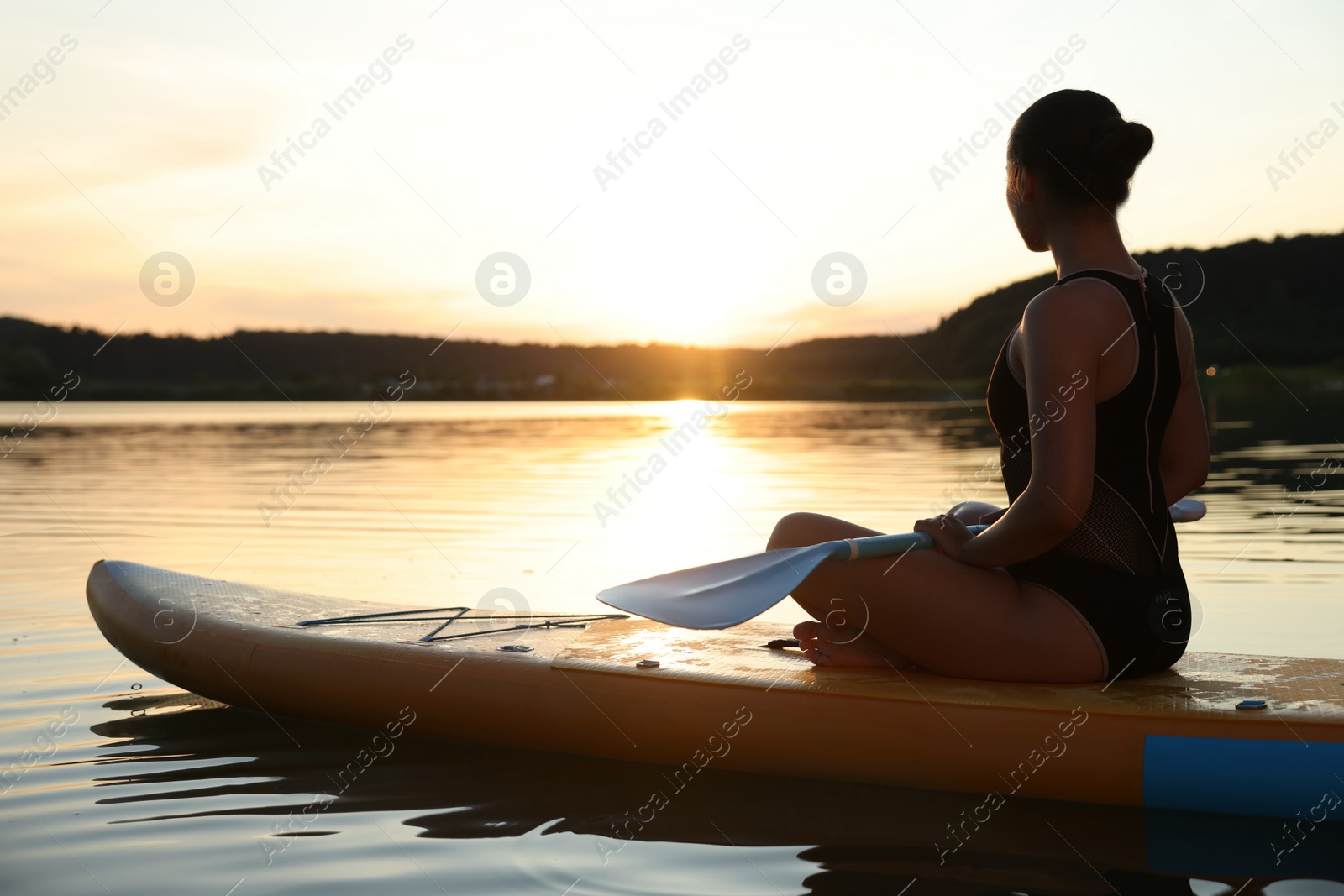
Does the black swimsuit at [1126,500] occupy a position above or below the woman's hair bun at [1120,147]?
below

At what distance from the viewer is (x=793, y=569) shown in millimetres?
2574

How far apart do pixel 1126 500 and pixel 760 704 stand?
42.3 inches

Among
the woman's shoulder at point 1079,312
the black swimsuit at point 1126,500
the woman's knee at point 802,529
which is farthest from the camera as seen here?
the woman's knee at point 802,529

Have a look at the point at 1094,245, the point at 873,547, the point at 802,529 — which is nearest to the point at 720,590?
the point at 802,529

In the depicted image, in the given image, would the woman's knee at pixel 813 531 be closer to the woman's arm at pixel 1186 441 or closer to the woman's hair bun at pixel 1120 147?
the woman's arm at pixel 1186 441

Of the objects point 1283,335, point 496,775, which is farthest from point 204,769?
point 1283,335

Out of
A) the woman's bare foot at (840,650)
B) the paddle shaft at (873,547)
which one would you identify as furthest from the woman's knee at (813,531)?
the woman's bare foot at (840,650)

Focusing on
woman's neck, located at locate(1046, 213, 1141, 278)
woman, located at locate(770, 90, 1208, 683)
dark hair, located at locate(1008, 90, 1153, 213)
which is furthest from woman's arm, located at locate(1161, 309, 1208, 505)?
dark hair, located at locate(1008, 90, 1153, 213)

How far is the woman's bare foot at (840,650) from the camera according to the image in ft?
9.70

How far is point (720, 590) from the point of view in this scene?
2.69m

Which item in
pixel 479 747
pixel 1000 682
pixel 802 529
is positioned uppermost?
pixel 802 529

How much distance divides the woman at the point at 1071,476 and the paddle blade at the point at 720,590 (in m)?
0.11

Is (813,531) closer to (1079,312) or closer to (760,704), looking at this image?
(760,704)

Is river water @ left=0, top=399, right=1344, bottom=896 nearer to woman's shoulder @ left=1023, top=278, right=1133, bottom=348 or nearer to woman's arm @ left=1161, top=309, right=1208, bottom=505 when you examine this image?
woman's arm @ left=1161, top=309, right=1208, bottom=505
